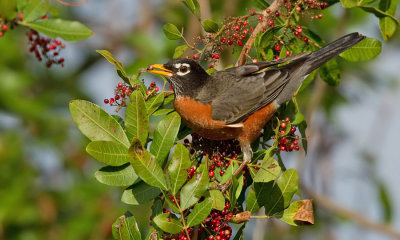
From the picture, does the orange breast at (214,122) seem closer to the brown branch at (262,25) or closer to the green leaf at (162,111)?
the green leaf at (162,111)

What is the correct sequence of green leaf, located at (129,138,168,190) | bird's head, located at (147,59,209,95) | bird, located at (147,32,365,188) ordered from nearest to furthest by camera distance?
green leaf, located at (129,138,168,190)
bird, located at (147,32,365,188)
bird's head, located at (147,59,209,95)

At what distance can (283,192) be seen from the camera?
10.9 ft

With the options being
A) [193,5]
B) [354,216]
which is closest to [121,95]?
[193,5]

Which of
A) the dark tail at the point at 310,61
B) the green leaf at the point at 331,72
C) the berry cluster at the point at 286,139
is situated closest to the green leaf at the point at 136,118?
the berry cluster at the point at 286,139

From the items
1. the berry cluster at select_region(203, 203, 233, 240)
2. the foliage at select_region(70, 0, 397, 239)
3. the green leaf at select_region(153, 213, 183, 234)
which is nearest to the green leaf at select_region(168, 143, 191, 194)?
the foliage at select_region(70, 0, 397, 239)

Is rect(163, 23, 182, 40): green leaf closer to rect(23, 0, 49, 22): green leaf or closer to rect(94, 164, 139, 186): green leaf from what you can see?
rect(23, 0, 49, 22): green leaf

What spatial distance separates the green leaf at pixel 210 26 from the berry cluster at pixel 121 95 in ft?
2.03

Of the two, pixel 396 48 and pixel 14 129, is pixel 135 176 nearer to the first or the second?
pixel 14 129

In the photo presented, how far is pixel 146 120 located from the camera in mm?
3281

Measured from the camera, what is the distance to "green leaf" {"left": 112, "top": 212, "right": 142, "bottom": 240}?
327 centimetres

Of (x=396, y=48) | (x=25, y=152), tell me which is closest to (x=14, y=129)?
(x=25, y=152)

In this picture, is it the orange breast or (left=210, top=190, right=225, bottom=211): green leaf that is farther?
the orange breast

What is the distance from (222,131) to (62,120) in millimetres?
2958

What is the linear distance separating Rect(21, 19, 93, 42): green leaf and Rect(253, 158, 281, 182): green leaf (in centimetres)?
147
